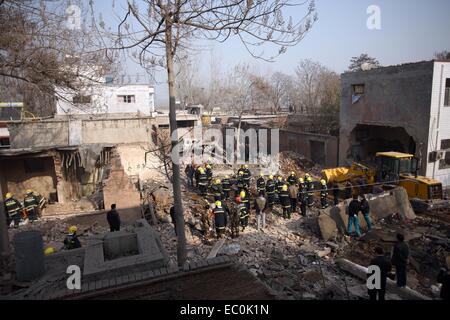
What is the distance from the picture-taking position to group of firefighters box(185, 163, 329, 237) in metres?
11.8

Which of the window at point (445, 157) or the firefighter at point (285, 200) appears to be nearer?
the firefighter at point (285, 200)

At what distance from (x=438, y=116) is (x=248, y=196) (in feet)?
34.7

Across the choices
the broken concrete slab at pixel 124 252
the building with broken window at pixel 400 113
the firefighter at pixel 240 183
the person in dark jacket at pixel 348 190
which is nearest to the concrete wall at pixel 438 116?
the building with broken window at pixel 400 113

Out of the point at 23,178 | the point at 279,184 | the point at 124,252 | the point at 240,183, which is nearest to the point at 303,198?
the point at 279,184

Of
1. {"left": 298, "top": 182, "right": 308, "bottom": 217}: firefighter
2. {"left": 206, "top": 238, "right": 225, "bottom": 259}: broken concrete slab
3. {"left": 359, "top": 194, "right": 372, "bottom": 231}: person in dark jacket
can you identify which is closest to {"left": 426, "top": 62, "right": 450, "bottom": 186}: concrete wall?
{"left": 298, "top": 182, "right": 308, "bottom": 217}: firefighter

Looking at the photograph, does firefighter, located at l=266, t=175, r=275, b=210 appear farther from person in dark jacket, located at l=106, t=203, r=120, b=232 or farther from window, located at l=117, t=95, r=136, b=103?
window, located at l=117, t=95, r=136, b=103

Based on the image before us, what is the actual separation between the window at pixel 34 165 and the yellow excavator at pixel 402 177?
1625 cm

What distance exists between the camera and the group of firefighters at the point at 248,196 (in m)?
11.8

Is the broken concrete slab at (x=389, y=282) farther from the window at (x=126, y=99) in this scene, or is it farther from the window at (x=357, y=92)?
the window at (x=126, y=99)

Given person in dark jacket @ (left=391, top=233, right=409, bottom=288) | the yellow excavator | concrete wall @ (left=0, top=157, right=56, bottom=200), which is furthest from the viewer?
concrete wall @ (left=0, top=157, right=56, bottom=200)

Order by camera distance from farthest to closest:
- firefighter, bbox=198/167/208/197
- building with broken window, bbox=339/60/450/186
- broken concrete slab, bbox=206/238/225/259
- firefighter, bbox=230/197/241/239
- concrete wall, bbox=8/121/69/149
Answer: concrete wall, bbox=8/121/69/149 → building with broken window, bbox=339/60/450/186 → firefighter, bbox=198/167/208/197 → firefighter, bbox=230/197/241/239 → broken concrete slab, bbox=206/238/225/259

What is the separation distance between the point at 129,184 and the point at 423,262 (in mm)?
10477

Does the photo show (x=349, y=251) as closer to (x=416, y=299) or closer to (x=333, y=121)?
(x=416, y=299)

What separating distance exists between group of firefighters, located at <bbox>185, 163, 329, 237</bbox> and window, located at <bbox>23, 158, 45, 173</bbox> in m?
8.44
